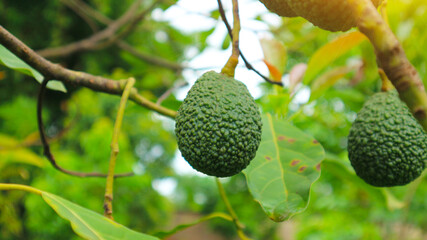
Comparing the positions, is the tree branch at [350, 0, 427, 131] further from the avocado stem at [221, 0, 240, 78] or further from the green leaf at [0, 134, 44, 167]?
the green leaf at [0, 134, 44, 167]

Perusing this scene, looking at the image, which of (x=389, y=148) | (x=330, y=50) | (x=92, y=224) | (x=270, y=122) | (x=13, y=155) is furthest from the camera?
(x=13, y=155)

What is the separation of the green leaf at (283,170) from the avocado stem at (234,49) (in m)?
0.24

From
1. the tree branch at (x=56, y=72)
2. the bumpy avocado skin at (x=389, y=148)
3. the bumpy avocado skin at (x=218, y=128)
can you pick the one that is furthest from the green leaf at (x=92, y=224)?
the bumpy avocado skin at (x=389, y=148)

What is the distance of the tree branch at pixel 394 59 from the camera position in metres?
0.37

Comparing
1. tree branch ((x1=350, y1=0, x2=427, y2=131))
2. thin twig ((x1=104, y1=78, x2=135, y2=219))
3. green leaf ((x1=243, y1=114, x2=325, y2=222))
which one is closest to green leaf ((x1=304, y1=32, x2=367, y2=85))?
green leaf ((x1=243, y1=114, x2=325, y2=222))

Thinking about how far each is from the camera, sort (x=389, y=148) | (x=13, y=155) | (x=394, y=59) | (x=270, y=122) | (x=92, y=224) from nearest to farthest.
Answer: (x=394, y=59) → (x=92, y=224) → (x=389, y=148) → (x=270, y=122) → (x=13, y=155)

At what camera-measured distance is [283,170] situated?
0.92 metres

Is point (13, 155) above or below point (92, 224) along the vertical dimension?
below

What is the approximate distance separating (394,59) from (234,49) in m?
0.39

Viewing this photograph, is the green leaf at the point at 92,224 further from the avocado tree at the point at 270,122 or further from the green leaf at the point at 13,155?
the green leaf at the point at 13,155

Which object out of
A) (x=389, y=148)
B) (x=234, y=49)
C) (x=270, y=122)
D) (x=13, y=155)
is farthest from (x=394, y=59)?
(x=13, y=155)

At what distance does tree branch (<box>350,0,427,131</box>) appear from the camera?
14.7 inches

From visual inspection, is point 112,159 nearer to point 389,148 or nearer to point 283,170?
point 283,170

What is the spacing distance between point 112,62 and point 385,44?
5093 mm
